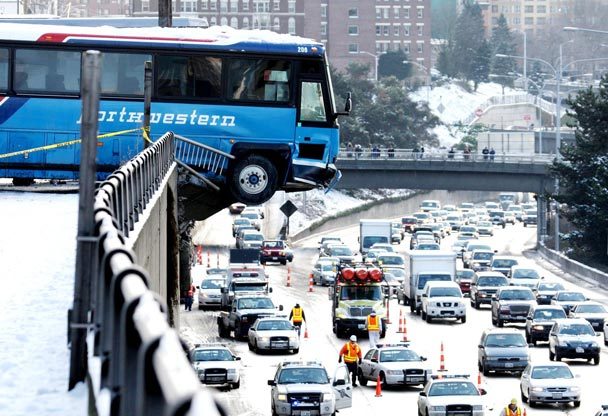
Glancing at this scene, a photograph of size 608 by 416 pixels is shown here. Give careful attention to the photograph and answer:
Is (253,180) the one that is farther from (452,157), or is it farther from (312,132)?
(452,157)

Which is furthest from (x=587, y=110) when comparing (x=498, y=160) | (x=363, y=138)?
(x=363, y=138)

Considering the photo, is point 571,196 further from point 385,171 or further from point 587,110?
point 385,171

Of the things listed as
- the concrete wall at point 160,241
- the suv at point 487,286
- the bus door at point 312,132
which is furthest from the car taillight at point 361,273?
the concrete wall at point 160,241

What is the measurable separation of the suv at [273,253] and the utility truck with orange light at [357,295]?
112 feet

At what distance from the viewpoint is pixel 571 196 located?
3334 inches

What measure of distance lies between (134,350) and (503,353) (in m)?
36.9

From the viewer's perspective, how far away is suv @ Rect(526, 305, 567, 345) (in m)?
49.2

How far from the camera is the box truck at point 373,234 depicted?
93.8 metres

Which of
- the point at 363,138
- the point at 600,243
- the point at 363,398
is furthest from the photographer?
the point at 363,138

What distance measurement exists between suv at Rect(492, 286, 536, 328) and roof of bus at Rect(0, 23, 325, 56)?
19667 mm

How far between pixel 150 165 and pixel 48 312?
25.0 feet

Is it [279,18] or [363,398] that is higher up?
[279,18]

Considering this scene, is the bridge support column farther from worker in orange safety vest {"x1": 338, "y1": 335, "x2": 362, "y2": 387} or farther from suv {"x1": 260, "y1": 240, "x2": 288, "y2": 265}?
worker in orange safety vest {"x1": 338, "y1": 335, "x2": 362, "y2": 387}

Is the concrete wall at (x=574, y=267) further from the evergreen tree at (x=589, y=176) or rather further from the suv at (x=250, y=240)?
the suv at (x=250, y=240)
